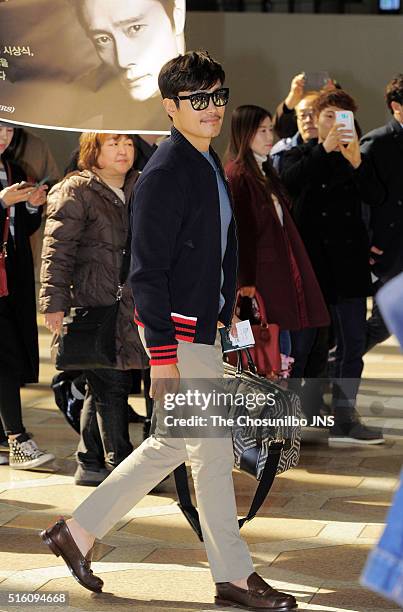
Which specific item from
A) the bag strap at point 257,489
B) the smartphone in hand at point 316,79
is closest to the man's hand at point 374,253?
the smartphone in hand at point 316,79

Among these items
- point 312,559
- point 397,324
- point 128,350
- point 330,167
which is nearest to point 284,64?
point 330,167

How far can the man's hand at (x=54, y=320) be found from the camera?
16.6ft

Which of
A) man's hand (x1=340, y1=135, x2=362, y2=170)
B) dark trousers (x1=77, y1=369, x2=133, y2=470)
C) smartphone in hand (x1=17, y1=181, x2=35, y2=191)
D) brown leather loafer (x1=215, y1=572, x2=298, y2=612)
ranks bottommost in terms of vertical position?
brown leather loafer (x1=215, y1=572, x2=298, y2=612)

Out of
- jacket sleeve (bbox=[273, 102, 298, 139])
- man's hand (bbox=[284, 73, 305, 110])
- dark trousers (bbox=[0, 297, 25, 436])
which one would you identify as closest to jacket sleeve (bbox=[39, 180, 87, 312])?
dark trousers (bbox=[0, 297, 25, 436])

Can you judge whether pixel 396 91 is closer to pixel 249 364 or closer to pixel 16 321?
pixel 16 321

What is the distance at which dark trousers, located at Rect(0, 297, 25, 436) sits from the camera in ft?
18.4

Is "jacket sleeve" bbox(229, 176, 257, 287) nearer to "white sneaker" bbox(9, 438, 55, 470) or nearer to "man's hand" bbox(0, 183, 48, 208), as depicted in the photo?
"man's hand" bbox(0, 183, 48, 208)

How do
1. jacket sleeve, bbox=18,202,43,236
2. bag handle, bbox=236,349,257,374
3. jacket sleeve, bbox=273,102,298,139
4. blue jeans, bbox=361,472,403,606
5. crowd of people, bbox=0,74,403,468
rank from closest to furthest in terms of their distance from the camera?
blue jeans, bbox=361,472,403,606 < bag handle, bbox=236,349,257,374 < crowd of people, bbox=0,74,403,468 < jacket sleeve, bbox=18,202,43,236 < jacket sleeve, bbox=273,102,298,139

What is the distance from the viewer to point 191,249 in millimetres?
3721

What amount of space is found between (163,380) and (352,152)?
8.63ft

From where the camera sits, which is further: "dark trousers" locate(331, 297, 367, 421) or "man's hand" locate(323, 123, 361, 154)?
"dark trousers" locate(331, 297, 367, 421)

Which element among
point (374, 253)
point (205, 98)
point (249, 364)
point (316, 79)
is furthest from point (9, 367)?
point (316, 79)

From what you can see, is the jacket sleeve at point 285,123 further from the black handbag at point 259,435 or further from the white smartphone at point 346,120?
the black handbag at point 259,435

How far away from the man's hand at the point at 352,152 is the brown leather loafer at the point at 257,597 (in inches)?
106
